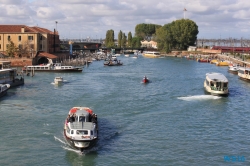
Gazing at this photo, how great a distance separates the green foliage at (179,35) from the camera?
110562mm

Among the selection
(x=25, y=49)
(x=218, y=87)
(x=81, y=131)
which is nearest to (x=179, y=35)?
(x=25, y=49)

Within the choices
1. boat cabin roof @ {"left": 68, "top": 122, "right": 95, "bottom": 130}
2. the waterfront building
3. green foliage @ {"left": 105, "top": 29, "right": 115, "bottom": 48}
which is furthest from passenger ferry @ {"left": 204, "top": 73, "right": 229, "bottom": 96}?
green foliage @ {"left": 105, "top": 29, "right": 115, "bottom": 48}

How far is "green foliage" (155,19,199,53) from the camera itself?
363 ft

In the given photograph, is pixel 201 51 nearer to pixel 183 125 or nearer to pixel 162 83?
pixel 162 83

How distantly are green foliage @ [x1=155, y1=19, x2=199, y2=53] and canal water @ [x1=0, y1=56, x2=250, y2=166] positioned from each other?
73.3 meters

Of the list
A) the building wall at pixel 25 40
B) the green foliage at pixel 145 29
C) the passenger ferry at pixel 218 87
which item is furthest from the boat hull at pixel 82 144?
the green foliage at pixel 145 29

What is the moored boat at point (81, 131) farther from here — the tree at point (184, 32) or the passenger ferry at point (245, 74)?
the tree at point (184, 32)

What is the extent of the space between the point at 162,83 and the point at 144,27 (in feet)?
387

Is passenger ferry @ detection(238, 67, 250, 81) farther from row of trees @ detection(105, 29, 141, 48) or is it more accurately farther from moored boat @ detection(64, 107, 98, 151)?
row of trees @ detection(105, 29, 141, 48)

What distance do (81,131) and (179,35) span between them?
96.4 meters

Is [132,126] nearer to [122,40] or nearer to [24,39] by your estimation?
[24,39]

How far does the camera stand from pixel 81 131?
18828mm

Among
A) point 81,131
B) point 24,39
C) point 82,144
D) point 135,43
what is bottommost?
point 82,144

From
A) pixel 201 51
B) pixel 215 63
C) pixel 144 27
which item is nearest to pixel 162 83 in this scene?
pixel 215 63
